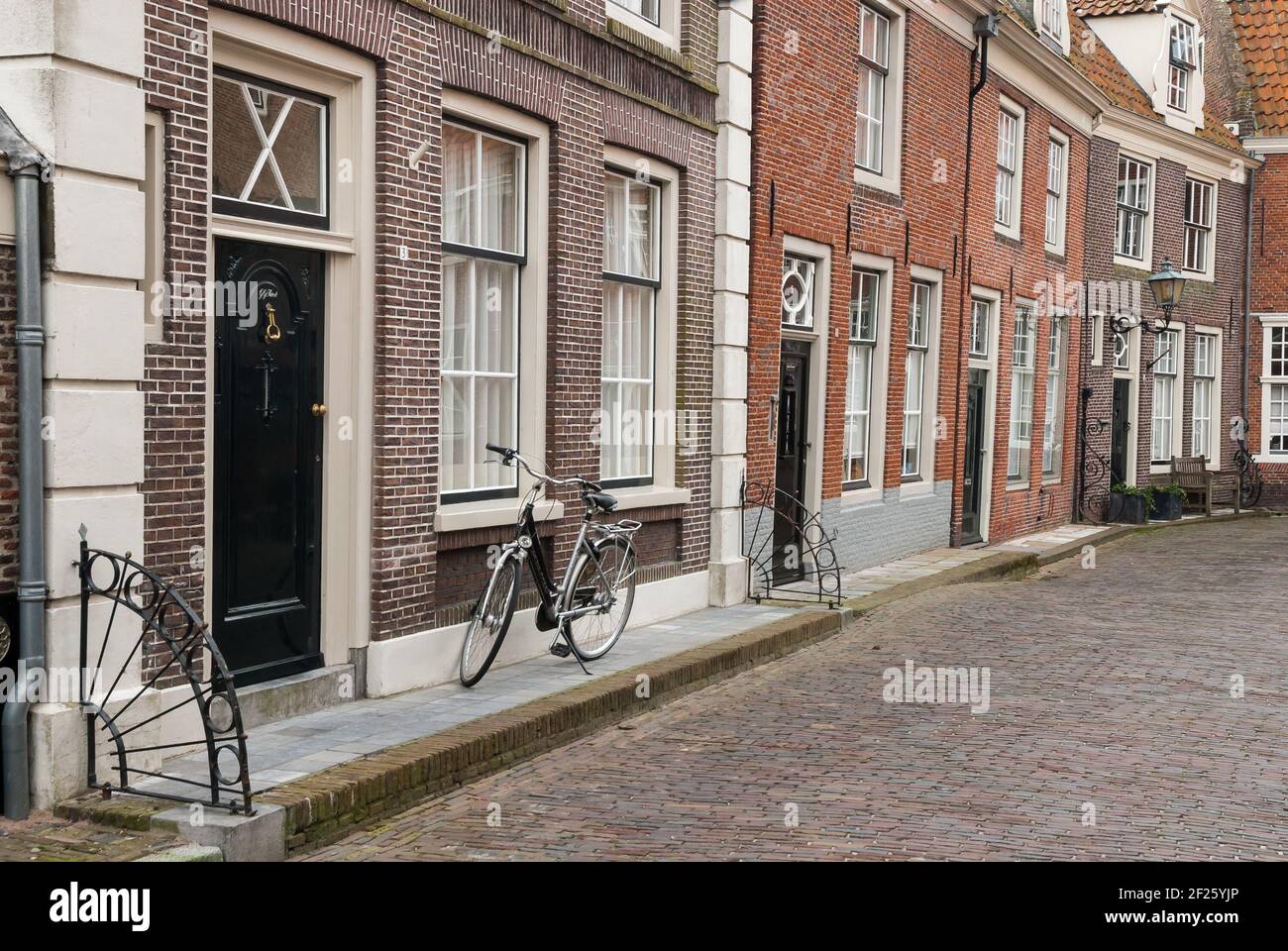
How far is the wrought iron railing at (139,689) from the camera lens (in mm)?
5543

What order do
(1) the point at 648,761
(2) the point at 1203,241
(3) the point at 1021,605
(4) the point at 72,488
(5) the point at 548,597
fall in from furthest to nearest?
(2) the point at 1203,241, (3) the point at 1021,605, (5) the point at 548,597, (1) the point at 648,761, (4) the point at 72,488

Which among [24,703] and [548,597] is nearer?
[24,703]

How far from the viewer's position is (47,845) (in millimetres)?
5348

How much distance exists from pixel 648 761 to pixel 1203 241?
22.3 m

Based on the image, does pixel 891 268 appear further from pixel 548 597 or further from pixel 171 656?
pixel 171 656

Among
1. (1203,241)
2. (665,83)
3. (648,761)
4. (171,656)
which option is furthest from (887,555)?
(1203,241)

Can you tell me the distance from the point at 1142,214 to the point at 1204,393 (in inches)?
170

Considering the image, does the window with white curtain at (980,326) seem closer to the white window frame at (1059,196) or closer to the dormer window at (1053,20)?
the white window frame at (1059,196)

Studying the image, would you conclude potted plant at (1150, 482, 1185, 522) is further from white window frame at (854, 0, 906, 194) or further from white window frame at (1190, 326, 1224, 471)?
white window frame at (854, 0, 906, 194)

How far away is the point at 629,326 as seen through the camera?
11047 mm

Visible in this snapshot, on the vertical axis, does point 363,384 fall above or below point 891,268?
→ below

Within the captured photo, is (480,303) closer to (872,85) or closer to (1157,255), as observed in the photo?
(872,85)

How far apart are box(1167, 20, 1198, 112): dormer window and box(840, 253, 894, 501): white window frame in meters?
12.3

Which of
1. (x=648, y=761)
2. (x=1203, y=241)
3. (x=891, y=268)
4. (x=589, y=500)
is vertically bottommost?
(x=648, y=761)
